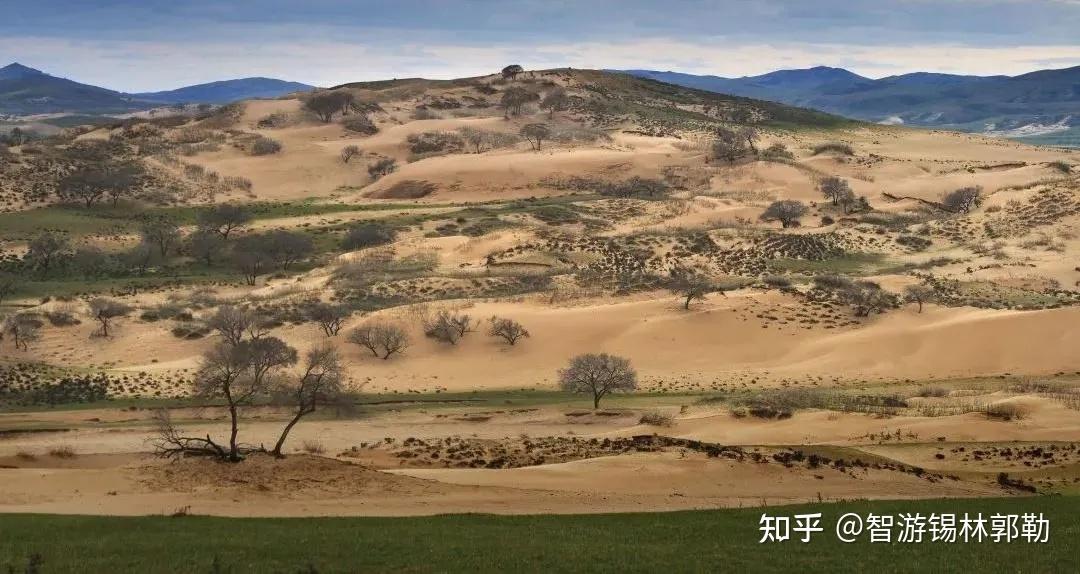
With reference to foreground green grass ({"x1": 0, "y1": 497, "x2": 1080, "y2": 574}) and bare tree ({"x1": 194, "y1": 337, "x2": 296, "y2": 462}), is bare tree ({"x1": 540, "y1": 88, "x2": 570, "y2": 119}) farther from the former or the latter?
foreground green grass ({"x1": 0, "y1": 497, "x2": 1080, "y2": 574})

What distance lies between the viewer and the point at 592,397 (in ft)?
119

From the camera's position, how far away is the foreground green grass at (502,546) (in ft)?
49.0

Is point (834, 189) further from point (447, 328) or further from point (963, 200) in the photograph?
point (447, 328)

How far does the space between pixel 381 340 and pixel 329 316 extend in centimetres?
426

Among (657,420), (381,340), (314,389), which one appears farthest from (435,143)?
(314,389)

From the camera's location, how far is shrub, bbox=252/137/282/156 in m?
107

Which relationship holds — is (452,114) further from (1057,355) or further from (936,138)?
(1057,355)

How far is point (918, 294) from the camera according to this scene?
46.4m

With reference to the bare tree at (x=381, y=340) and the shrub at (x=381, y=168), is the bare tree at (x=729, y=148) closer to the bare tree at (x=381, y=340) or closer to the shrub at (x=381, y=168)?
the shrub at (x=381, y=168)

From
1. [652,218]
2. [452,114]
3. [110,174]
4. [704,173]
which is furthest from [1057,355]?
[452,114]

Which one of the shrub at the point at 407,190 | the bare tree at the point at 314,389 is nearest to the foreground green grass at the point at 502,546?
the bare tree at the point at 314,389

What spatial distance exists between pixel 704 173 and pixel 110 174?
58.0 m

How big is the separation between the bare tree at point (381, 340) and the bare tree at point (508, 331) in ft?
14.2

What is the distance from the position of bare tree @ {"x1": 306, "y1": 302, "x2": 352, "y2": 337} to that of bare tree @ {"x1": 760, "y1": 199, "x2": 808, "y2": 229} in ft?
123
